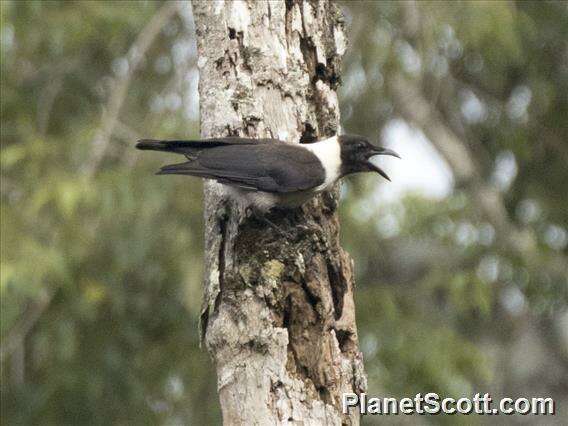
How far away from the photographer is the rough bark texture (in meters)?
3.94

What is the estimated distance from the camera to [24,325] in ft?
24.2

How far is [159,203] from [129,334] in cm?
113

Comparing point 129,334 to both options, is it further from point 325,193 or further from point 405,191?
point 405,191

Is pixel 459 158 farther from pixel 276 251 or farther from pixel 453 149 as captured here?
pixel 276 251

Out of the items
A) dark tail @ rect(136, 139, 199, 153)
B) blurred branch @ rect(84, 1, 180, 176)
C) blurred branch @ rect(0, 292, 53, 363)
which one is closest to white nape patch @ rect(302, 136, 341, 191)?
dark tail @ rect(136, 139, 199, 153)

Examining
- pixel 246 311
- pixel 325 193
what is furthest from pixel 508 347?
pixel 246 311

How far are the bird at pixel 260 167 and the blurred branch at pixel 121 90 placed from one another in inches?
103

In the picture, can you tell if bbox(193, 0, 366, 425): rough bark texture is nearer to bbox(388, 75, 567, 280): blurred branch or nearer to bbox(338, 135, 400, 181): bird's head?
bbox(338, 135, 400, 181): bird's head

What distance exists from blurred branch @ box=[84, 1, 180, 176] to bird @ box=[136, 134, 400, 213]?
2623 mm

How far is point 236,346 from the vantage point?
3.98 metres

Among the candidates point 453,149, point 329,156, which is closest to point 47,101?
point 453,149

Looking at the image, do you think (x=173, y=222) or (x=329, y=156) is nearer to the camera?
(x=329, y=156)

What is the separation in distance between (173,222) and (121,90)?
102 cm

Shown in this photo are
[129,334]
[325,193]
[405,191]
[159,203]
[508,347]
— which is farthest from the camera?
[405,191]
